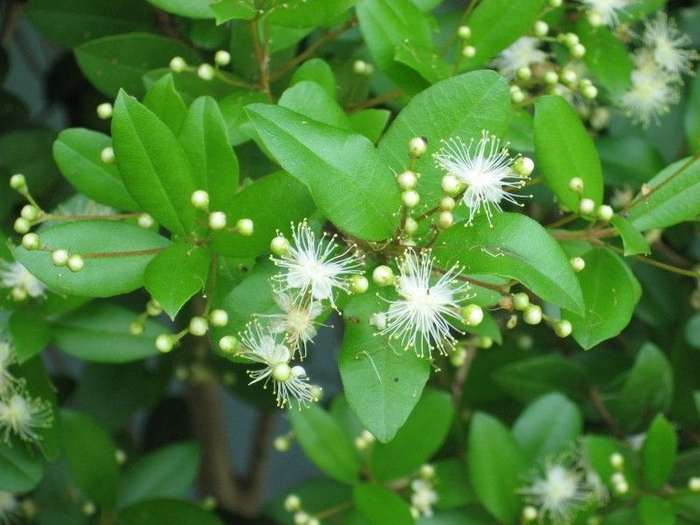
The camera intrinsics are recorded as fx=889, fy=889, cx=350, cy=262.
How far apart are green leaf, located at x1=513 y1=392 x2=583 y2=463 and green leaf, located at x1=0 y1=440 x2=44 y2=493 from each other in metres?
0.73

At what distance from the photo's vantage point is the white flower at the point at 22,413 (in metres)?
1.17

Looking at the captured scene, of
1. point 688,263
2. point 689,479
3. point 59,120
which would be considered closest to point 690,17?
point 688,263

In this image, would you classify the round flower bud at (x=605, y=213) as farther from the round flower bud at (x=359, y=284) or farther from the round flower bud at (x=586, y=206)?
the round flower bud at (x=359, y=284)

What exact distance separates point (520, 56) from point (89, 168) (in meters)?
0.68

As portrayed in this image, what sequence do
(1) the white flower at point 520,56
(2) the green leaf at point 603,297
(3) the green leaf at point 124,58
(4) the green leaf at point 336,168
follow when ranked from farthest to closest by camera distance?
(1) the white flower at point 520,56 → (3) the green leaf at point 124,58 → (2) the green leaf at point 603,297 → (4) the green leaf at point 336,168

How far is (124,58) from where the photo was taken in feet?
4.03

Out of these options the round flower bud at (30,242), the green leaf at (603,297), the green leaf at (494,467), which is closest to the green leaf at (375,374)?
the green leaf at (603,297)

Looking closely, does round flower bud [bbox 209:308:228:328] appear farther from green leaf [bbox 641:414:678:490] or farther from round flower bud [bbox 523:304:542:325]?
green leaf [bbox 641:414:678:490]

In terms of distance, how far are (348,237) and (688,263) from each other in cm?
90

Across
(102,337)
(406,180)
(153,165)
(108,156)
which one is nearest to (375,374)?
(406,180)

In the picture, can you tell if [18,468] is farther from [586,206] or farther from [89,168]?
[586,206]

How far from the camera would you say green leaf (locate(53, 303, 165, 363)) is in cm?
122

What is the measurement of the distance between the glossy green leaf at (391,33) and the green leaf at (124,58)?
0.32 meters

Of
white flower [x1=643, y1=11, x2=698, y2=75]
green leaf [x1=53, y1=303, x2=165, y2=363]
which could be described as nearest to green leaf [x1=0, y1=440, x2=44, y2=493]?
green leaf [x1=53, y1=303, x2=165, y2=363]
